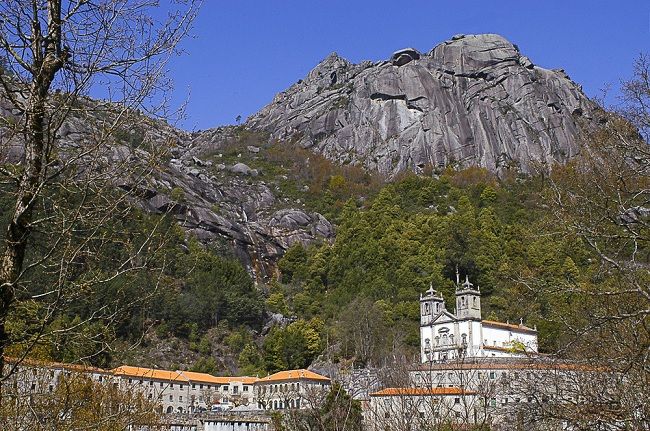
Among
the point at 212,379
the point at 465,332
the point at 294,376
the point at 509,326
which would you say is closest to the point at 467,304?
the point at 465,332

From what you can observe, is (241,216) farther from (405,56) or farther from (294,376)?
(405,56)

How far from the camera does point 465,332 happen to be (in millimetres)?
58469

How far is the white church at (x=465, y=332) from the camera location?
57.3 metres

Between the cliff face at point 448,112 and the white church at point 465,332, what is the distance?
6631cm

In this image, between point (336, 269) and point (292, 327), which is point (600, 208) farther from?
point (336, 269)

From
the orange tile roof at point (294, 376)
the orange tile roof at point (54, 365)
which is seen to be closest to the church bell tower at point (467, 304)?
the orange tile roof at point (294, 376)

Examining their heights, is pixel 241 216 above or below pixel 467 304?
above

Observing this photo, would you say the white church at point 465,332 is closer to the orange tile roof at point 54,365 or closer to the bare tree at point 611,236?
the orange tile roof at point 54,365

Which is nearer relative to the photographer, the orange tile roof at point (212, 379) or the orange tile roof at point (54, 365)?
the orange tile roof at point (54, 365)

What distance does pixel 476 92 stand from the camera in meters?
138

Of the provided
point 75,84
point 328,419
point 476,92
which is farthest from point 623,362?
point 476,92

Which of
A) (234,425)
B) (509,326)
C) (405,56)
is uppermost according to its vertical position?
(405,56)

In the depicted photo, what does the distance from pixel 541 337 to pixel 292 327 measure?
2124 centimetres

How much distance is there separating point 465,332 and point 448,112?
268 feet
